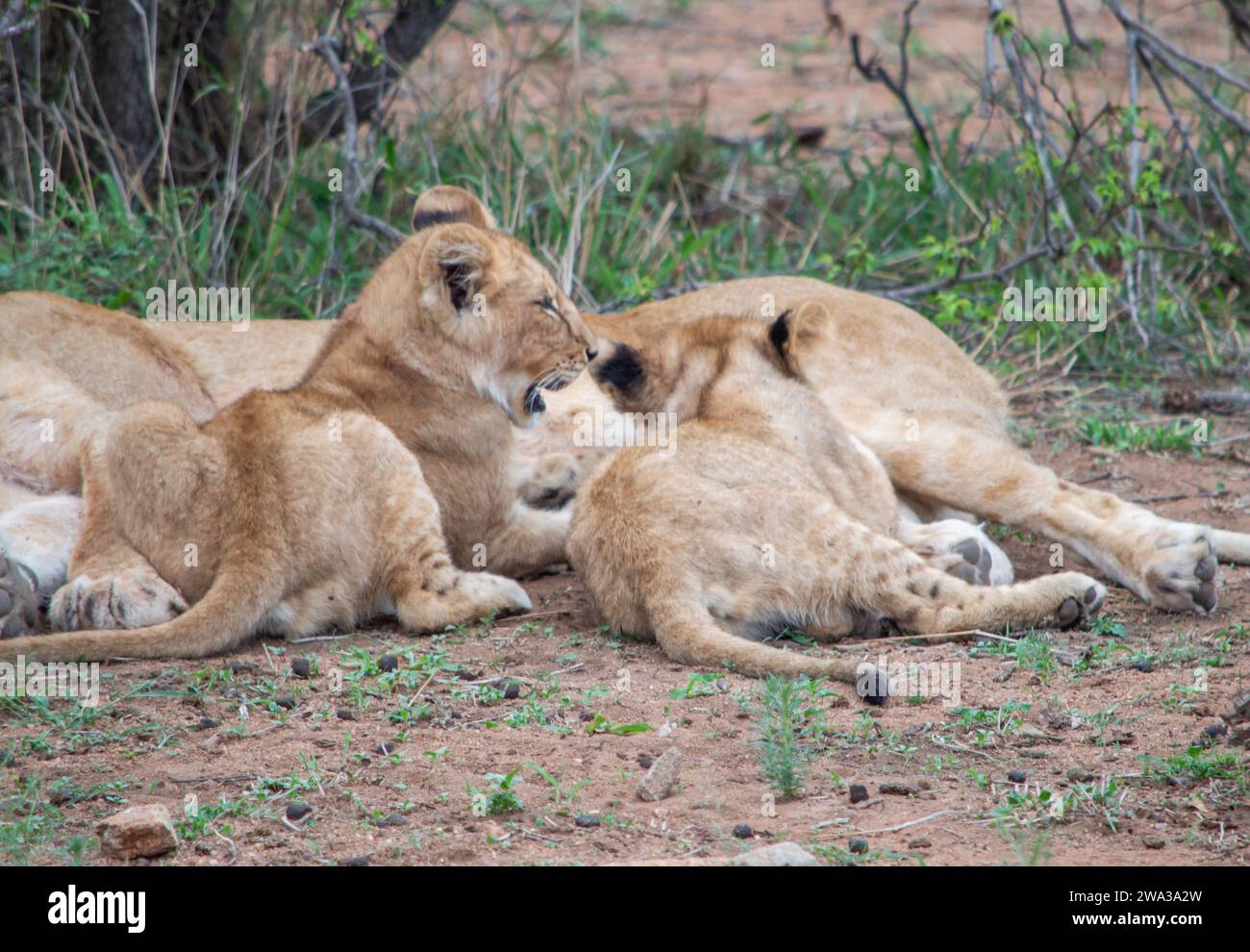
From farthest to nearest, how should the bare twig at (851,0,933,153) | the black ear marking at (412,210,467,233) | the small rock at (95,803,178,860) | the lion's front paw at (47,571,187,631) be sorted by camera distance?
the bare twig at (851,0,933,153) < the black ear marking at (412,210,467,233) < the lion's front paw at (47,571,187,631) < the small rock at (95,803,178,860)

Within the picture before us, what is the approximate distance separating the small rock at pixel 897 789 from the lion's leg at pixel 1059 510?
69.2 inches

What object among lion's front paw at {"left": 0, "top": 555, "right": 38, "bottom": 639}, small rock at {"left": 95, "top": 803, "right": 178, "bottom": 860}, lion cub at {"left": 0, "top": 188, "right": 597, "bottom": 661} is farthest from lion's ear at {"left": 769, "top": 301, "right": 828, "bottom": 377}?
small rock at {"left": 95, "top": 803, "right": 178, "bottom": 860}

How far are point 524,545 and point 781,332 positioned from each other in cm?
112

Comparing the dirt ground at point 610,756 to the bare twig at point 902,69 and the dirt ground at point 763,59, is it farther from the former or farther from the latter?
the dirt ground at point 763,59

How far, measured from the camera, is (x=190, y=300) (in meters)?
6.72

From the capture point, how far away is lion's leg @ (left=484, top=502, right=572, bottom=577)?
532 centimetres

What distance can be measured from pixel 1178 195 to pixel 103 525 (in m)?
6.00

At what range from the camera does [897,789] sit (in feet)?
10.8

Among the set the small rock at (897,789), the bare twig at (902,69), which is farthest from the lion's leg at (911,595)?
the bare twig at (902,69)

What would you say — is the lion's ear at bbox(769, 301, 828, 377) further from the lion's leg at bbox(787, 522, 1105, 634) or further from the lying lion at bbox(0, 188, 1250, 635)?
→ the lion's leg at bbox(787, 522, 1105, 634)

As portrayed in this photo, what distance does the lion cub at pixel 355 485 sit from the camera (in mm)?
4445

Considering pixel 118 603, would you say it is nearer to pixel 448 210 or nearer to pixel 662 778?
pixel 448 210

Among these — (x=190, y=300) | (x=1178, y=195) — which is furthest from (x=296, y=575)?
(x=1178, y=195)

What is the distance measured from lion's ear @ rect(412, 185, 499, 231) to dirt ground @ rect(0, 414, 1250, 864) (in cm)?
181
